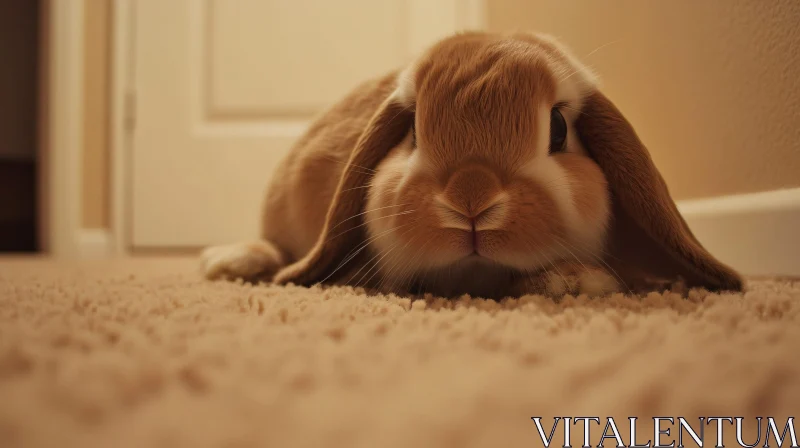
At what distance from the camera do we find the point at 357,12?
7.96 ft

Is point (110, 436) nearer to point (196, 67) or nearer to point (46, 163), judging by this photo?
point (196, 67)

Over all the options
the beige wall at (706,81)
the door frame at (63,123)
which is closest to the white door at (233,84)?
the door frame at (63,123)

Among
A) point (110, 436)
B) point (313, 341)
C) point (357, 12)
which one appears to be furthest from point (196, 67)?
point (110, 436)

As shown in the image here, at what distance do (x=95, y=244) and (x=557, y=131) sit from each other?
7.12 ft

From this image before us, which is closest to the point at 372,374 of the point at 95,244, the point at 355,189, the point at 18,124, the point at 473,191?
the point at 473,191

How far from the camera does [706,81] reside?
3.95 ft

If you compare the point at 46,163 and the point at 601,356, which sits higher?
the point at 601,356

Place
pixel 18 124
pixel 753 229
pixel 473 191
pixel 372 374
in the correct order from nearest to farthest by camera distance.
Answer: pixel 372 374 → pixel 473 191 → pixel 753 229 → pixel 18 124

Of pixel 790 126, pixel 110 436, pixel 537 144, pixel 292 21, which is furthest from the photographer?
pixel 292 21

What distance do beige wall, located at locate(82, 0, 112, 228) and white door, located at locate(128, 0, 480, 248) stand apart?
0.40 ft

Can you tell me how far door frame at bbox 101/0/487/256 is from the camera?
96.7 inches

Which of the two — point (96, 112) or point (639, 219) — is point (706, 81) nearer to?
point (639, 219)

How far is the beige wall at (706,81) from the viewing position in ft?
3.40

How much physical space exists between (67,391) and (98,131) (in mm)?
2409
